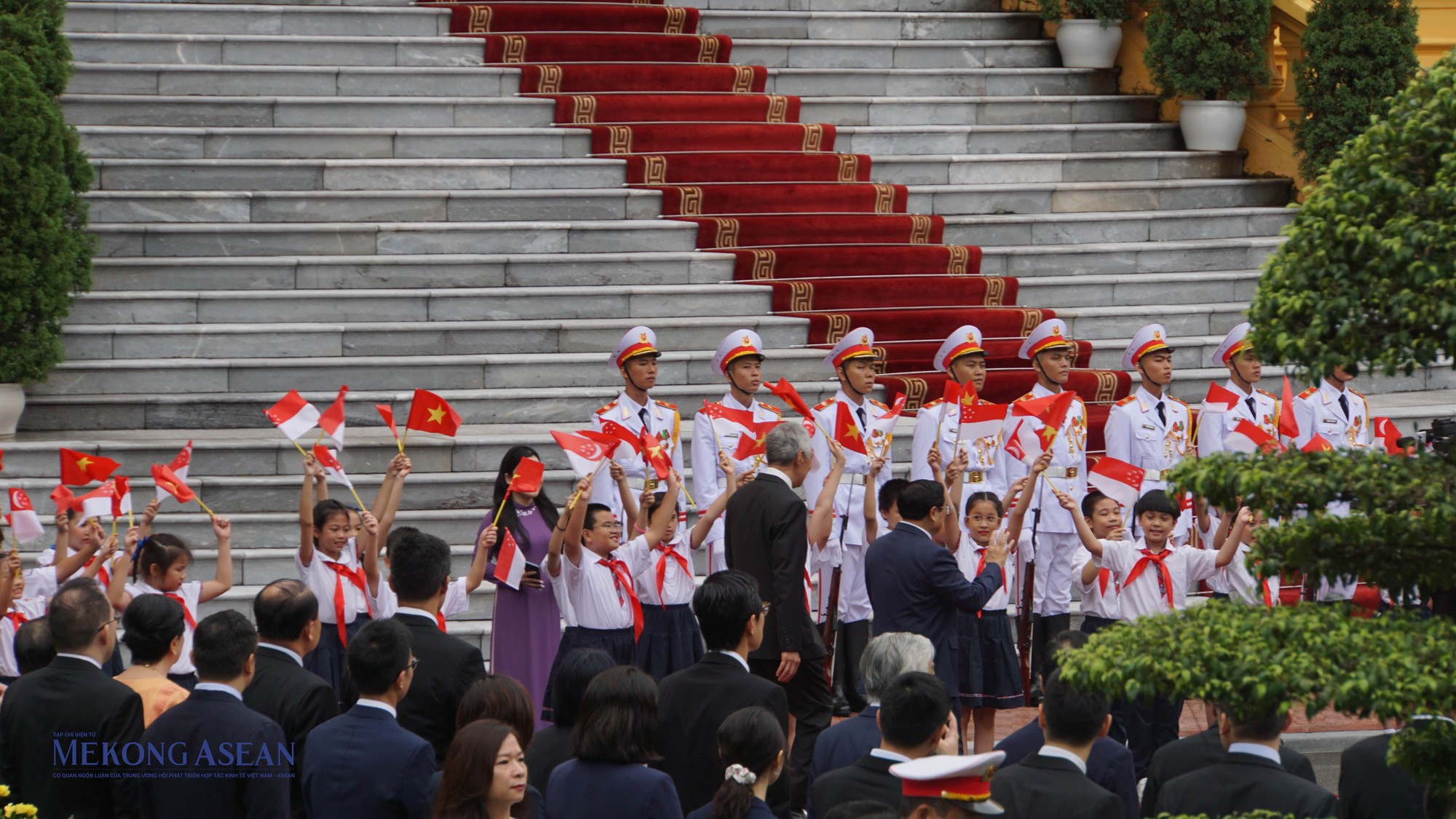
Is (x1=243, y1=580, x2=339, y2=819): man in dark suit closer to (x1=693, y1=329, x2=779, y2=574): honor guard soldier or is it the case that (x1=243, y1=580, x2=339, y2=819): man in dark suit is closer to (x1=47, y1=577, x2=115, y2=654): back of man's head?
(x1=47, y1=577, x2=115, y2=654): back of man's head

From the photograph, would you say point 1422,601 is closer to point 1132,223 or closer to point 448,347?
point 448,347

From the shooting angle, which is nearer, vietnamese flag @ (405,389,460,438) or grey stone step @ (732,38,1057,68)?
vietnamese flag @ (405,389,460,438)

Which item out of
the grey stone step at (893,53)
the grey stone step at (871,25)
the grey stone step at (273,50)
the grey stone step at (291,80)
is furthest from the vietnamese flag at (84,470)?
the grey stone step at (871,25)

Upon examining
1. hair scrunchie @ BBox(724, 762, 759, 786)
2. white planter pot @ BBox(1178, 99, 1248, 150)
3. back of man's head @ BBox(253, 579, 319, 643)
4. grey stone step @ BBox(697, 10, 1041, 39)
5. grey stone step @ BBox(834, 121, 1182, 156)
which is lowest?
hair scrunchie @ BBox(724, 762, 759, 786)

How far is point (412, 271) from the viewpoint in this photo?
12445 mm

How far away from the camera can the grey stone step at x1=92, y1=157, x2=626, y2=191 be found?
1266 centimetres

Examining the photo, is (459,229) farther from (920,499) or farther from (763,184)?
(920,499)

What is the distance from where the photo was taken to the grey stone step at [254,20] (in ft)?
44.8

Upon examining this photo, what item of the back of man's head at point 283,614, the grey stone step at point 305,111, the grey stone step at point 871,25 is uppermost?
the grey stone step at point 871,25

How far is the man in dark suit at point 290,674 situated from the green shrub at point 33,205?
563cm

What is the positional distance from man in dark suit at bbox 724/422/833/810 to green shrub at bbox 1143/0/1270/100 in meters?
7.61

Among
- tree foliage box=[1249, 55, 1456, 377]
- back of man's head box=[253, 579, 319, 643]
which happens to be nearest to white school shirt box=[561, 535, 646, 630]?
back of man's head box=[253, 579, 319, 643]

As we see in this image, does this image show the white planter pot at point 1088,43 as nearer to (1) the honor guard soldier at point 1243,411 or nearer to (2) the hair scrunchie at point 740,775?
(1) the honor guard soldier at point 1243,411

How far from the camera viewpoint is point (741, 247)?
13273 mm
